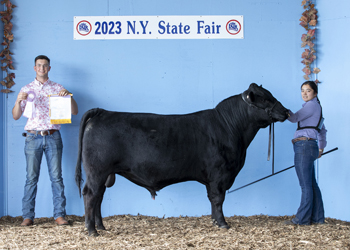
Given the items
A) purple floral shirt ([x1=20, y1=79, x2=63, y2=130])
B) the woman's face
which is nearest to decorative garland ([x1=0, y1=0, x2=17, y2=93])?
purple floral shirt ([x1=20, y1=79, x2=63, y2=130])

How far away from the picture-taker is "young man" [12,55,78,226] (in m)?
3.83

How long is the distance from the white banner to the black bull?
1.12 metres

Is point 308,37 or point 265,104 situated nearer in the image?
point 265,104

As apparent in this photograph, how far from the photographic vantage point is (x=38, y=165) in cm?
388

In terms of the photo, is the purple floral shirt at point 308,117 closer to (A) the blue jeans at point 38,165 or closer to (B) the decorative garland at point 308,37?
(B) the decorative garland at point 308,37

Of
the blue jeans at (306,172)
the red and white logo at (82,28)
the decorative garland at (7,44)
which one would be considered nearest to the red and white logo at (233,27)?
the blue jeans at (306,172)

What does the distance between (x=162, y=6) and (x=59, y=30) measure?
Answer: 4.25 feet

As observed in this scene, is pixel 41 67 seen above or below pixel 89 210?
above

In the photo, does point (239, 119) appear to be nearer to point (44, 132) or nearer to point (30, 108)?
point (44, 132)

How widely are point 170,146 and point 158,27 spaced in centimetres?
171

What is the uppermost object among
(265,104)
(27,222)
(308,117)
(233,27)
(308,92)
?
(233,27)

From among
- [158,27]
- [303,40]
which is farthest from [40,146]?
[303,40]

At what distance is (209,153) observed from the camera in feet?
11.2

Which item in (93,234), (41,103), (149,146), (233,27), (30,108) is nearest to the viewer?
(93,234)
